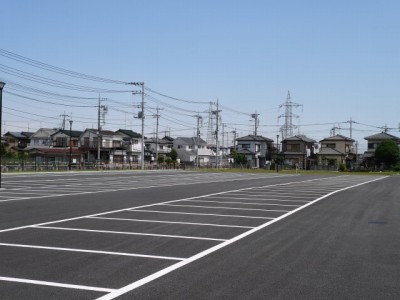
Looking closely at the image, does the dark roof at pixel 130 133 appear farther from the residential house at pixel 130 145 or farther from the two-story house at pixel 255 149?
the two-story house at pixel 255 149

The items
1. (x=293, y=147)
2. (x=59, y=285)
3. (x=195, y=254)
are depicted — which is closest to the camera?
(x=59, y=285)

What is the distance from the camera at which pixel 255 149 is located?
9569 cm

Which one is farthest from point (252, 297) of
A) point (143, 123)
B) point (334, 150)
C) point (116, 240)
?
point (334, 150)

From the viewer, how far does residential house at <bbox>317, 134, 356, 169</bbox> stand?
85750 millimetres

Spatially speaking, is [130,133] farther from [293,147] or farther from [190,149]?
[293,147]

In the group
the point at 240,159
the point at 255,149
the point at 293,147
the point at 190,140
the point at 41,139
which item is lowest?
the point at 240,159

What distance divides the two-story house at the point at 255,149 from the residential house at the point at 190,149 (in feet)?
28.3

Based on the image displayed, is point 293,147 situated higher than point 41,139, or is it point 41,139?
point 41,139

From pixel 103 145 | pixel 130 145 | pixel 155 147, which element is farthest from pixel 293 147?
pixel 103 145

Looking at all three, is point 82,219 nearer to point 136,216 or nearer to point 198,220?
point 136,216

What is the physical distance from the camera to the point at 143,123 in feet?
213

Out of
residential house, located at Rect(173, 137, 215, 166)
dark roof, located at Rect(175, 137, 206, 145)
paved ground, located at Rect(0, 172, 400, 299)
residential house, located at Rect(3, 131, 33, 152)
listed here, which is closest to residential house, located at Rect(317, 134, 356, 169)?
residential house, located at Rect(173, 137, 215, 166)

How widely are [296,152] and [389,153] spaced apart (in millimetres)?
19074

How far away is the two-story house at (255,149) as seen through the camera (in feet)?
311
